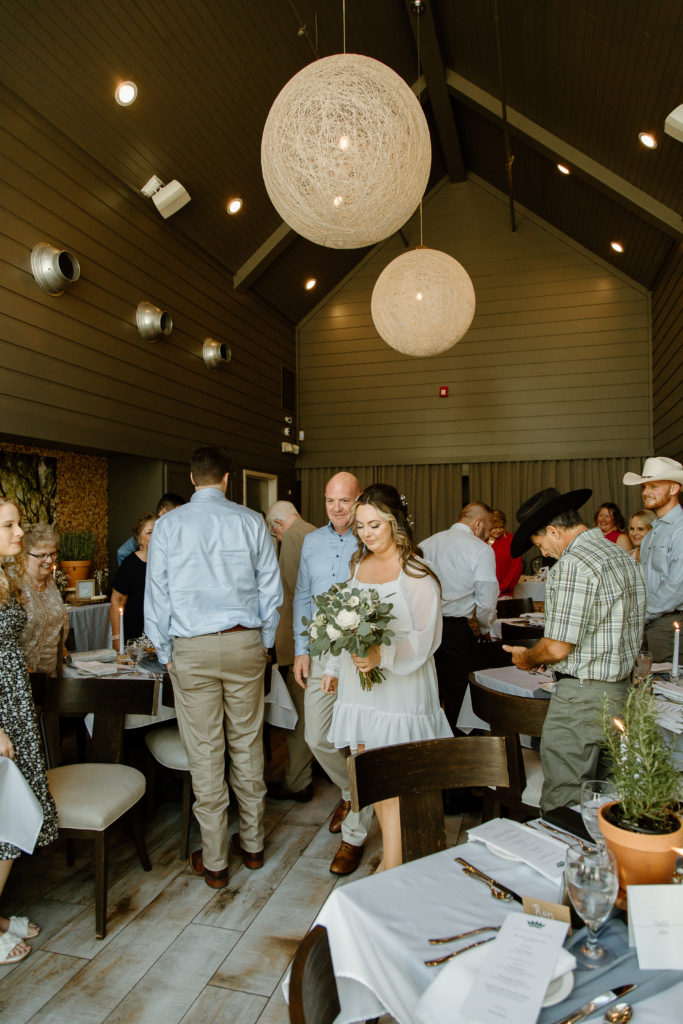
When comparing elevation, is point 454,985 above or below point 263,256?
below

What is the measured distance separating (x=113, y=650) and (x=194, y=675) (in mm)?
1445

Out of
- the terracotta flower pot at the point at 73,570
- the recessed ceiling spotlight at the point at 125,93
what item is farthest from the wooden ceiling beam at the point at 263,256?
the terracotta flower pot at the point at 73,570

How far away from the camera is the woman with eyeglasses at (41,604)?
134 inches

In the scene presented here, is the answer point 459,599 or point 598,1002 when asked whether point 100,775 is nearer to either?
point 459,599

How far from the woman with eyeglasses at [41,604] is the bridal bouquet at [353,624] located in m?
1.76

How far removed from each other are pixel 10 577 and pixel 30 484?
3447mm

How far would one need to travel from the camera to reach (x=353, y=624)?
7.68ft

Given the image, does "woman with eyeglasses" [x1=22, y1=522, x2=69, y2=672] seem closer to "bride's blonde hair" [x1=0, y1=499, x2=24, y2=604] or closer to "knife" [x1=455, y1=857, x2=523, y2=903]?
"bride's blonde hair" [x1=0, y1=499, x2=24, y2=604]

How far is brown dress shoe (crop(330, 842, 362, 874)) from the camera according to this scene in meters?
2.94

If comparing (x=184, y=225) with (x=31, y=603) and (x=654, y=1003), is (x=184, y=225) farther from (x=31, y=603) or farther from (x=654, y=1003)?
(x=654, y=1003)

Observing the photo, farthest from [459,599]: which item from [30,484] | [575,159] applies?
[575,159]

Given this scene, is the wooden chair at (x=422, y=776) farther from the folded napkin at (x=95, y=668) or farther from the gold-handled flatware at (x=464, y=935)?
the folded napkin at (x=95, y=668)

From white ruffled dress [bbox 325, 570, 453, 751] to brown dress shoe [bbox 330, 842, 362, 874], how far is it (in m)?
0.69

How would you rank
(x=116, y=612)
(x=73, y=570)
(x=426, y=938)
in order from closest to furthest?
A: (x=426, y=938), (x=116, y=612), (x=73, y=570)
